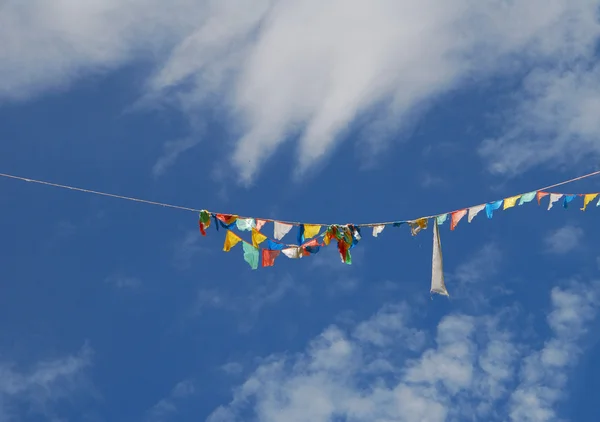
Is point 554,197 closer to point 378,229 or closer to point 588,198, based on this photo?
point 588,198

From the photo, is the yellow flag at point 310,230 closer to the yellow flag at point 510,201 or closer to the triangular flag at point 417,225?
the triangular flag at point 417,225

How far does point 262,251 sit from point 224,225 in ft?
3.79

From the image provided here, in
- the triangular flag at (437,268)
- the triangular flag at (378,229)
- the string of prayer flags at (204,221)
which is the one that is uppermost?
the string of prayer flags at (204,221)

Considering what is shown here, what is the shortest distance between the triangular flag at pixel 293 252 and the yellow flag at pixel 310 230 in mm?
447

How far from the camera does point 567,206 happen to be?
22.0 meters

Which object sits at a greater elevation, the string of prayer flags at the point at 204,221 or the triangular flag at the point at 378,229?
the string of prayer flags at the point at 204,221

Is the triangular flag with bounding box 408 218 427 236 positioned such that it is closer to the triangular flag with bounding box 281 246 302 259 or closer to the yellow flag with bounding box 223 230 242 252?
the triangular flag with bounding box 281 246 302 259

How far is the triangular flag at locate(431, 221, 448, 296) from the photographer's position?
20.8 metres

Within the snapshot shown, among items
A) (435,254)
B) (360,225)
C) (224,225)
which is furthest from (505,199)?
(224,225)

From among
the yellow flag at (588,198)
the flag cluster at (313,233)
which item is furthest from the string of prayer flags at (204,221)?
the yellow flag at (588,198)

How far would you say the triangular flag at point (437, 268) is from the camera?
2080cm

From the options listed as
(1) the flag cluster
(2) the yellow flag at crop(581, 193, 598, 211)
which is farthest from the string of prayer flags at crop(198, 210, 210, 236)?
(2) the yellow flag at crop(581, 193, 598, 211)

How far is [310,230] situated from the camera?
20359 millimetres

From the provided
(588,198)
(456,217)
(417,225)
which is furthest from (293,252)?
(588,198)
